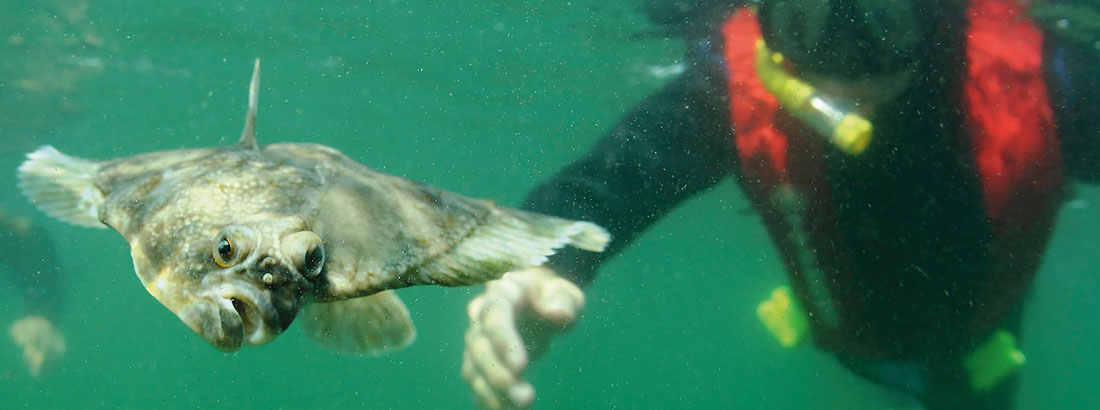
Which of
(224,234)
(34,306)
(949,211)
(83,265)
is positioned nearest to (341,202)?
(224,234)

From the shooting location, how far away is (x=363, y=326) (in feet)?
10.3

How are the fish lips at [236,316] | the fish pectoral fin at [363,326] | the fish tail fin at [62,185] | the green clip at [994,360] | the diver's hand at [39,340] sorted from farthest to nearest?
the diver's hand at [39,340] → the green clip at [994,360] → the fish pectoral fin at [363,326] → the fish tail fin at [62,185] → the fish lips at [236,316]

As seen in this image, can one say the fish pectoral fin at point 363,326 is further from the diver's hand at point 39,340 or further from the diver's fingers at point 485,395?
the diver's hand at point 39,340

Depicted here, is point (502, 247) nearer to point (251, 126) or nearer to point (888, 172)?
point (251, 126)

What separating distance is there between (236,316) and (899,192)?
551cm

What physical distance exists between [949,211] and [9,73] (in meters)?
22.8

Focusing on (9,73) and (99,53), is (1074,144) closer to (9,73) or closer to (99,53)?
(99,53)

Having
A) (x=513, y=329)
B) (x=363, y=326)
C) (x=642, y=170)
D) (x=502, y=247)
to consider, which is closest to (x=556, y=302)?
(x=513, y=329)

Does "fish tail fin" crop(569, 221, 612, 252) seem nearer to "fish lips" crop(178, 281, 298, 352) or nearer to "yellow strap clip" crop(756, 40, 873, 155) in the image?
"fish lips" crop(178, 281, 298, 352)

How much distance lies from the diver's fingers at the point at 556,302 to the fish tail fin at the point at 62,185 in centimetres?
235

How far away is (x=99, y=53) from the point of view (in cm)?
1734

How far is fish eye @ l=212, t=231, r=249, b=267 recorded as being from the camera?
75.4 inches

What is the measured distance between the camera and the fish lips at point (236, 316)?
185cm

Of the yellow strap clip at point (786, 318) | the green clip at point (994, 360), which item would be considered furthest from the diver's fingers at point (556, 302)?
the green clip at point (994, 360)
